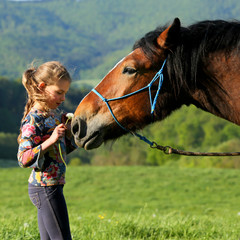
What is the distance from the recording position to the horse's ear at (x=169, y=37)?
8.53 ft

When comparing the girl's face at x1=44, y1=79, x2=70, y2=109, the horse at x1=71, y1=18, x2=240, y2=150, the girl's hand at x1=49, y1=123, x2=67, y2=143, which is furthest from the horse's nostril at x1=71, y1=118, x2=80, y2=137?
the girl's face at x1=44, y1=79, x2=70, y2=109

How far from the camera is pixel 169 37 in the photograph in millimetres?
2639

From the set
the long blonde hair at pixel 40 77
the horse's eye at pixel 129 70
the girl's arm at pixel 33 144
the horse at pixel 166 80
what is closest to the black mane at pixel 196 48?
the horse at pixel 166 80

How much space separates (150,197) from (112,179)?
11.7 ft

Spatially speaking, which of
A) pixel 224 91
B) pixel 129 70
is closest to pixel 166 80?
pixel 129 70

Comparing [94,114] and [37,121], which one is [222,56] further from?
[37,121]

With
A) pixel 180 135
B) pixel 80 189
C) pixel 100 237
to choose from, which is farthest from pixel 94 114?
pixel 180 135

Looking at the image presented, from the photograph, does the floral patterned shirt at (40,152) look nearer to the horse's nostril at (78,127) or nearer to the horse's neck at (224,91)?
the horse's nostril at (78,127)

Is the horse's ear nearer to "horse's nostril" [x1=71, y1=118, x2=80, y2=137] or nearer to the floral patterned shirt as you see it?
"horse's nostril" [x1=71, y1=118, x2=80, y2=137]

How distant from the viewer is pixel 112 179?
19.4 m

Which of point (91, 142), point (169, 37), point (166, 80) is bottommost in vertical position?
point (91, 142)

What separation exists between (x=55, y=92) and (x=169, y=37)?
0.97 meters

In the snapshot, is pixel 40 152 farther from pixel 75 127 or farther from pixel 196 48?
pixel 196 48

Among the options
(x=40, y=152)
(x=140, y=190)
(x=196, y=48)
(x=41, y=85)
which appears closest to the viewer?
(x=40, y=152)
